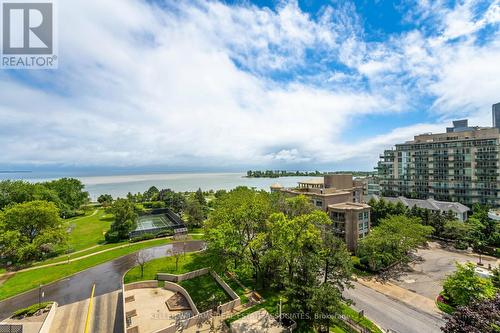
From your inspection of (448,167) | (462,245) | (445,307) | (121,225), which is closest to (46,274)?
(121,225)

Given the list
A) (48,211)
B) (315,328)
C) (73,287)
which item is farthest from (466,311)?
(48,211)

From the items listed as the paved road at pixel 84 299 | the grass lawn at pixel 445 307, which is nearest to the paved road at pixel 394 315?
→ the grass lawn at pixel 445 307

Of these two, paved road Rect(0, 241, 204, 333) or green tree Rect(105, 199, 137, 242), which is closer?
paved road Rect(0, 241, 204, 333)

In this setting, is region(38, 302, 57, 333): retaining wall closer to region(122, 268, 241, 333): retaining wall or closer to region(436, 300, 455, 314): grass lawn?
region(122, 268, 241, 333): retaining wall

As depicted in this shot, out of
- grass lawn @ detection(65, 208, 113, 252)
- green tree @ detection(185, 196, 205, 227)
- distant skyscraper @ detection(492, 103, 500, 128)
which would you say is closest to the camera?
grass lawn @ detection(65, 208, 113, 252)

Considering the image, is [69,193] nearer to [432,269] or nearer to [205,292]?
[205,292]

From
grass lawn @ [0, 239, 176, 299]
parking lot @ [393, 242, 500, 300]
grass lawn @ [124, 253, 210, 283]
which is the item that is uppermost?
grass lawn @ [124, 253, 210, 283]

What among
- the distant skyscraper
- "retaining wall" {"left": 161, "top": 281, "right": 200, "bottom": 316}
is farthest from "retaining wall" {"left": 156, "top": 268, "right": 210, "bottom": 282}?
the distant skyscraper
